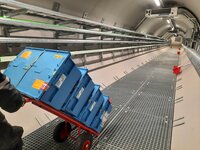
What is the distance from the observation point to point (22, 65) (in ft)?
5.82

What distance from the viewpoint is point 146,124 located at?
2594 mm

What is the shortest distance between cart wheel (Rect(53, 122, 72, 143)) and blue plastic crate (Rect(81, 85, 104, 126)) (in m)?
0.37

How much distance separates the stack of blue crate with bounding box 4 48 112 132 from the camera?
1.52m

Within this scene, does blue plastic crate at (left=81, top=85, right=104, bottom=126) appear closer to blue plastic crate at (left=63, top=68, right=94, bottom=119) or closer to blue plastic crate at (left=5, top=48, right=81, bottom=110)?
blue plastic crate at (left=63, top=68, right=94, bottom=119)

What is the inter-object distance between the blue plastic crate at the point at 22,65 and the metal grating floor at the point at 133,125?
32.1 inches

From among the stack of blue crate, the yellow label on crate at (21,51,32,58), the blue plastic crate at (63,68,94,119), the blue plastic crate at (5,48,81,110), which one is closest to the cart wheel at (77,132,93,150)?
the stack of blue crate

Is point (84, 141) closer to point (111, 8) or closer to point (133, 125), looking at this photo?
point (133, 125)

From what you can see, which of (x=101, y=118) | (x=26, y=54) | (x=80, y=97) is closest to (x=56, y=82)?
(x=80, y=97)

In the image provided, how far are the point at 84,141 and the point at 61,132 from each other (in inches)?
15.5

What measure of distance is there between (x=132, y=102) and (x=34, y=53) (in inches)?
84.6

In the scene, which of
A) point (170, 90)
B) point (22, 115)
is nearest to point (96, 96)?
point (22, 115)

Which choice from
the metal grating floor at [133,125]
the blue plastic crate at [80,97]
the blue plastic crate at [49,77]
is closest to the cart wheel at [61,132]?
the metal grating floor at [133,125]

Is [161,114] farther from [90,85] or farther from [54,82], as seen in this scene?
[54,82]

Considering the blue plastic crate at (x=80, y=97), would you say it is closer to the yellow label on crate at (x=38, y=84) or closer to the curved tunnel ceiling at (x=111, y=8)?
the yellow label on crate at (x=38, y=84)
